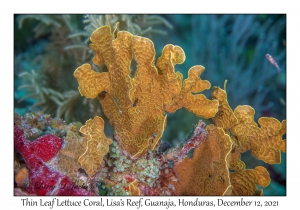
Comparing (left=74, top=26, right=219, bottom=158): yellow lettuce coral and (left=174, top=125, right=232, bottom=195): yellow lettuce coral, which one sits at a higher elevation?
(left=74, top=26, right=219, bottom=158): yellow lettuce coral

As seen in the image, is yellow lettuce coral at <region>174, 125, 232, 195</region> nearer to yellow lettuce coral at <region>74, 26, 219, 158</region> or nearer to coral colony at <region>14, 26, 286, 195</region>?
coral colony at <region>14, 26, 286, 195</region>

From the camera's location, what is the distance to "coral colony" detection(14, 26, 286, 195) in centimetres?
180

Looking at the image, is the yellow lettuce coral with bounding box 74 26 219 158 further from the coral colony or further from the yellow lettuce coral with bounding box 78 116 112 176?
the yellow lettuce coral with bounding box 78 116 112 176

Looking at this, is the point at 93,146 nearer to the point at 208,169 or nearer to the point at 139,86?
the point at 139,86

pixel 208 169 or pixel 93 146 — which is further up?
pixel 93 146

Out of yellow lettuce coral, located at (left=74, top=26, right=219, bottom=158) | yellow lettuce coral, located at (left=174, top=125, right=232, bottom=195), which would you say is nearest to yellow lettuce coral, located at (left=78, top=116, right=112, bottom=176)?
yellow lettuce coral, located at (left=74, top=26, right=219, bottom=158)

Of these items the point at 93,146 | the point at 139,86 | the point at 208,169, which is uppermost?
the point at 139,86

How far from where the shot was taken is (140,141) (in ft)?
6.36

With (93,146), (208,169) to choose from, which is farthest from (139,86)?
(208,169)

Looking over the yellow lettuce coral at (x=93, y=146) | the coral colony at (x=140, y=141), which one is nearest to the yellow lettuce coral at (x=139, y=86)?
the coral colony at (x=140, y=141)

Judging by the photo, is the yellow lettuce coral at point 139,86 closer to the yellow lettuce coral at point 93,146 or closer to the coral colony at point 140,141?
the coral colony at point 140,141

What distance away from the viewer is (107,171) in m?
2.01
